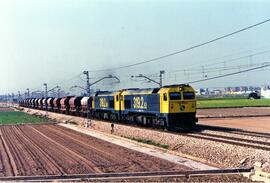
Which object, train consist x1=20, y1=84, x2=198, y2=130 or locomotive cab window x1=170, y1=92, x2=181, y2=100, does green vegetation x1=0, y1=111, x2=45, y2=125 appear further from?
locomotive cab window x1=170, y1=92, x2=181, y2=100

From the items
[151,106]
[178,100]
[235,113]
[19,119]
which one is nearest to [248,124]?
[151,106]

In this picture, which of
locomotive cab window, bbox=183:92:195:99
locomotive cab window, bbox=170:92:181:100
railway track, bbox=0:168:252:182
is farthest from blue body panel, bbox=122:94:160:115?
railway track, bbox=0:168:252:182

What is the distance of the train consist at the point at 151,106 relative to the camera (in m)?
36.0

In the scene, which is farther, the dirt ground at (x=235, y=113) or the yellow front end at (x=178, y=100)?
the dirt ground at (x=235, y=113)

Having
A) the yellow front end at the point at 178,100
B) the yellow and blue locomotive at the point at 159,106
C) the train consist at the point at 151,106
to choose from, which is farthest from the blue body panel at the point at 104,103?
the yellow front end at the point at 178,100

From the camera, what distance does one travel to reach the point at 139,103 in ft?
142

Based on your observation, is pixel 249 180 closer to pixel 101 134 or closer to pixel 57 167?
pixel 57 167

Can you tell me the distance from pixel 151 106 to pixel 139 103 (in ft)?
12.6

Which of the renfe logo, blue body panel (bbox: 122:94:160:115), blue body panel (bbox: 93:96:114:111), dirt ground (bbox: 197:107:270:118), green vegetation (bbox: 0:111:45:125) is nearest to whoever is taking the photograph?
blue body panel (bbox: 122:94:160:115)


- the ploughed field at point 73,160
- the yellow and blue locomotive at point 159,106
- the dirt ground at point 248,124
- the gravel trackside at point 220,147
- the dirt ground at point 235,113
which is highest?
the yellow and blue locomotive at point 159,106

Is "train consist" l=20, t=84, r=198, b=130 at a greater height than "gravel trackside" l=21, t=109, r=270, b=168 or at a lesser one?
greater

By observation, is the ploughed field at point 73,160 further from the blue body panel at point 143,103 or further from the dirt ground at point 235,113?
the dirt ground at point 235,113

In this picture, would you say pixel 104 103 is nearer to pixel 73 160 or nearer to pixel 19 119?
pixel 19 119

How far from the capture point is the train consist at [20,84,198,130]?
36031 millimetres
